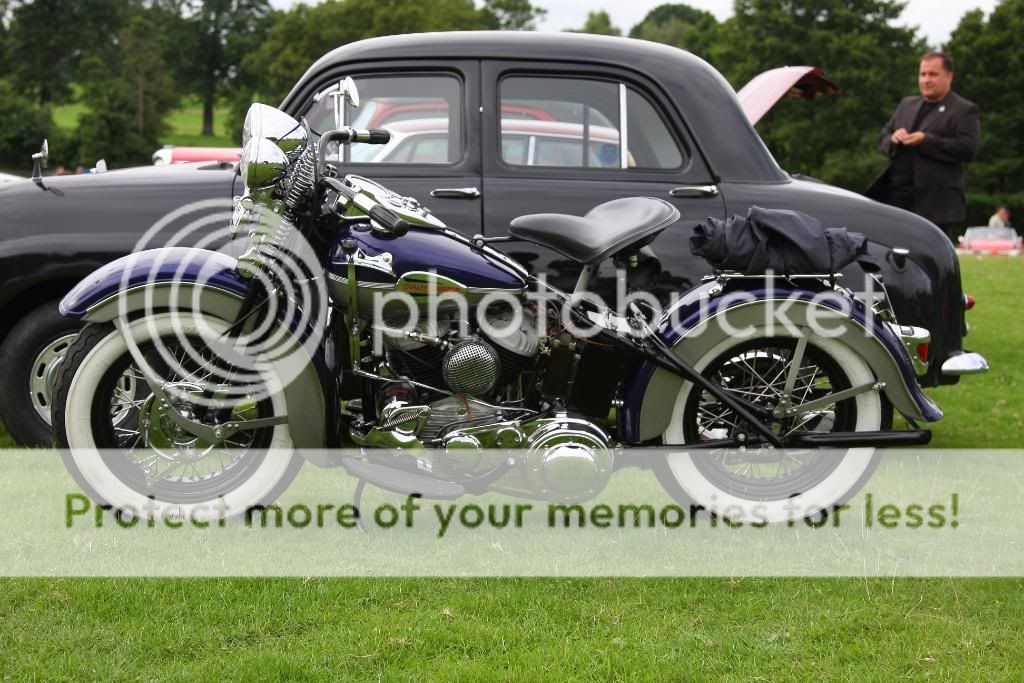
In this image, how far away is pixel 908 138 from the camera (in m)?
7.49

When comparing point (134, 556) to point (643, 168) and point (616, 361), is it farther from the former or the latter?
point (643, 168)

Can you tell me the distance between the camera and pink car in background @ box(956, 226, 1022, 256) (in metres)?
25.0

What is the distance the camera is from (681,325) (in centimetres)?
407

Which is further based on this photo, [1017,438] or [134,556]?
[1017,438]

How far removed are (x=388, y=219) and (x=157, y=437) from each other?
116cm

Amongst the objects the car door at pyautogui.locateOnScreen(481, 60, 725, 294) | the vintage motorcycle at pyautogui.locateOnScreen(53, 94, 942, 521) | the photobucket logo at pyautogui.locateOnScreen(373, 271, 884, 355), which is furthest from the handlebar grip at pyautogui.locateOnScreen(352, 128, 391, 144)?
the car door at pyautogui.locateOnScreen(481, 60, 725, 294)

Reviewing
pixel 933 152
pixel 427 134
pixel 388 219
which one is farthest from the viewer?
pixel 933 152

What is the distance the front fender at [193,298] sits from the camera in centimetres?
387

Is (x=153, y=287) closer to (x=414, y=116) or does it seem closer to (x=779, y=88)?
(x=414, y=116)

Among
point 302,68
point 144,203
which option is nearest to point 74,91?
point 302,68

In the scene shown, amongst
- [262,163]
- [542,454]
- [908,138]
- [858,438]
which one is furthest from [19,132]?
[858,438]

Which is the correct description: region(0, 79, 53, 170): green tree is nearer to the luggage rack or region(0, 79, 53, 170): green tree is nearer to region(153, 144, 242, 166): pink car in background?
region(153, 144, 242, 166): pink car in background

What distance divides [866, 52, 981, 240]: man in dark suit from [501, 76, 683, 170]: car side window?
2.93 m

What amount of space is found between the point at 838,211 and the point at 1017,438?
1779mm
